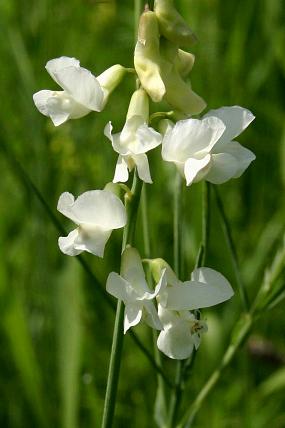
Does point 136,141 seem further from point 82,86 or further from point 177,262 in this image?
point 177,262

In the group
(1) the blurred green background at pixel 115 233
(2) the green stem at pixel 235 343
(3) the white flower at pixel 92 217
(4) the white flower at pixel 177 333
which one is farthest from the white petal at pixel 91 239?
(1) the blurred green background at pixel 115 233

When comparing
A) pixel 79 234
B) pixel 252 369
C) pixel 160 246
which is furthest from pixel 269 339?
pixel 79 234

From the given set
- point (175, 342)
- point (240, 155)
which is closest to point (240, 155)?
point (240, 155)

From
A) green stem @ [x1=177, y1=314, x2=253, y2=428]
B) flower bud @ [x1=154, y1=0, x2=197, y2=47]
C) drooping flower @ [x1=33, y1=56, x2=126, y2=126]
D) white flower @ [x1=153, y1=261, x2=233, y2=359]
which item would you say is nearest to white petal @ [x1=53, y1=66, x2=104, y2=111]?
drooping flower @ [x1=33, y1=56, x2=126, y2=126]

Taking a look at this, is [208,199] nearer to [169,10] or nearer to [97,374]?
[169,10]

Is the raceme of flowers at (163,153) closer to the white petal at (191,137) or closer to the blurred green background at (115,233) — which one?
the white petal at (191,137)

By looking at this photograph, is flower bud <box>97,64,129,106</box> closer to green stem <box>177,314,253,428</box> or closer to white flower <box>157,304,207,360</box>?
white flower <box>157,304,207,360</box>
